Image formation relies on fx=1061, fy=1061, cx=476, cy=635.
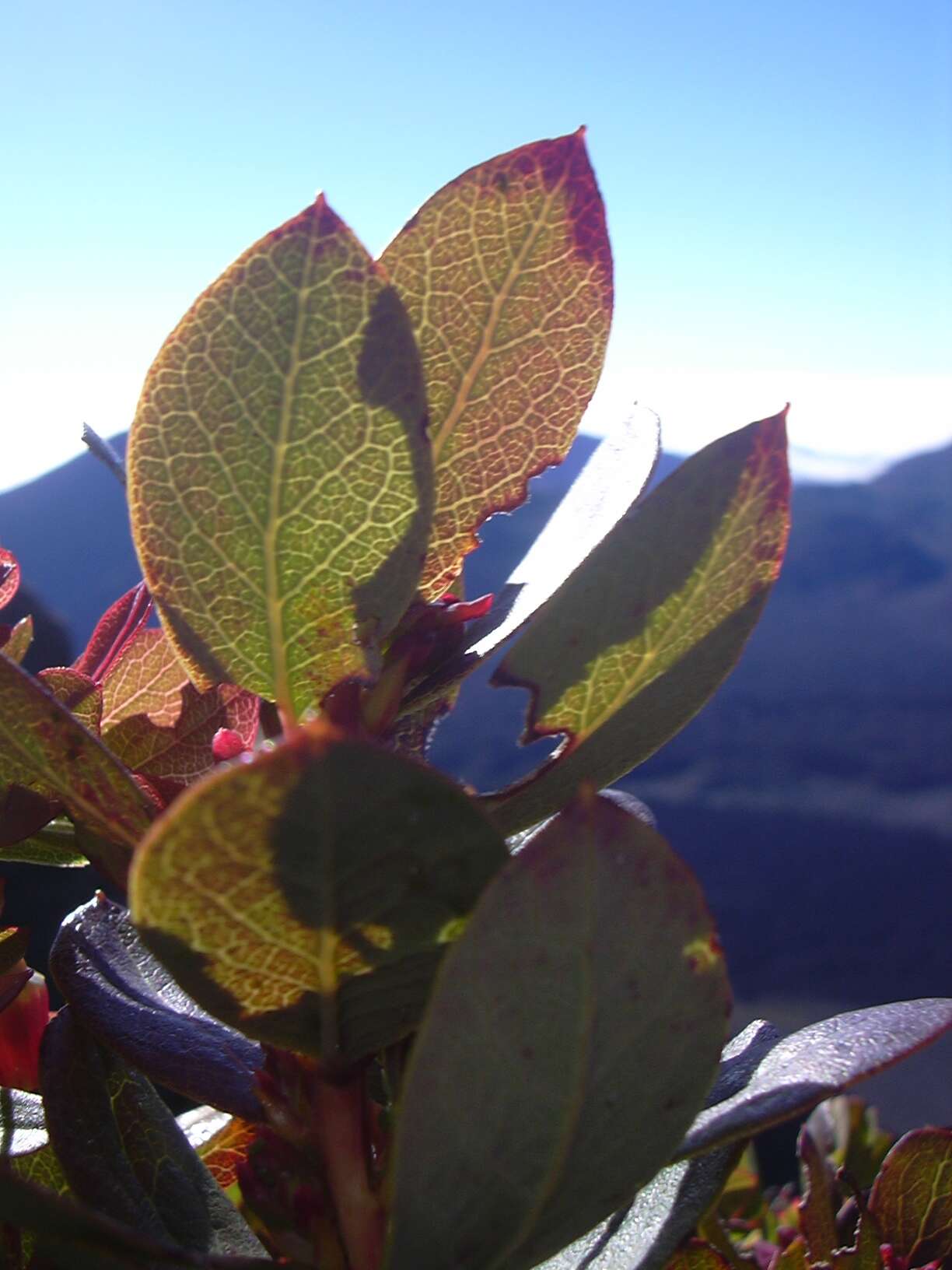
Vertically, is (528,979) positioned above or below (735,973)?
above

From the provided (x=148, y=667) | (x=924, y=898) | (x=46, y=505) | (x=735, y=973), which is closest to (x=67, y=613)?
(x=46, y=505)

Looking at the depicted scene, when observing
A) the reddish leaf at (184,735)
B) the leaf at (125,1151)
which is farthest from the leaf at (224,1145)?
the reddish leaf at (184,735)

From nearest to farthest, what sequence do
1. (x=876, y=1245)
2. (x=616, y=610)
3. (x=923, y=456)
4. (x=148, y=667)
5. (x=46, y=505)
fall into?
(x=616, y=610), (x=148, y=667), (x=876, y=1245), (x=46, y=505), (x=923, y=456)

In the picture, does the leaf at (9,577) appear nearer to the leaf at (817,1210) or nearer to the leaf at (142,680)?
the leaf at (142,680)

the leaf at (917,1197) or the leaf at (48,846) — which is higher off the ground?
the leaf at (48,846)

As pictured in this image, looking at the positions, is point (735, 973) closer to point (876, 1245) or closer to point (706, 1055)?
point (876, 1245)
